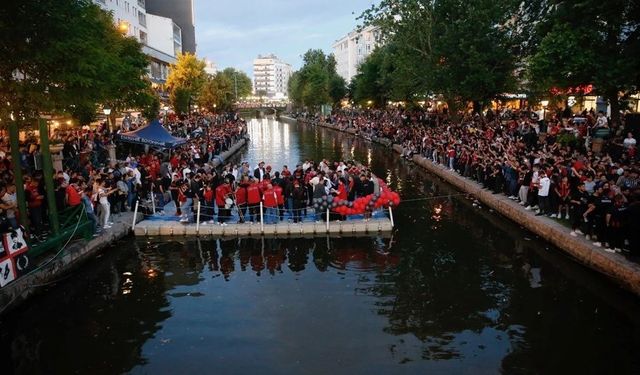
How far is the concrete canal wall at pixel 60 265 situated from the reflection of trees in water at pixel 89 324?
0.26m

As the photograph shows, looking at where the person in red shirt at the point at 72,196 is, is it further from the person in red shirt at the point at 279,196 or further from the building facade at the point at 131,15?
the building facade at the point at 131,15

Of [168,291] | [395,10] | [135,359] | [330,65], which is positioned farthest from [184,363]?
[330,65]

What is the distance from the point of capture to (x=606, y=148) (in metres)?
20.2

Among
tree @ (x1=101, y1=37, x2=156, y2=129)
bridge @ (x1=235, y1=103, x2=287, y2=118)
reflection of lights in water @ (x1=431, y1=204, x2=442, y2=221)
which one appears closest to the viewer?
reflection of lights in water @ (x1=431, y1=204, x2=442, y2=221)

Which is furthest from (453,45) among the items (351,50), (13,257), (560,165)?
(351,50)

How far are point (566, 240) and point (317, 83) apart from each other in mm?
80727

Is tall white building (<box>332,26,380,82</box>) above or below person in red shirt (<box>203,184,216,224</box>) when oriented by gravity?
above

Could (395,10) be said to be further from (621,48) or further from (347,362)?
(347,362)

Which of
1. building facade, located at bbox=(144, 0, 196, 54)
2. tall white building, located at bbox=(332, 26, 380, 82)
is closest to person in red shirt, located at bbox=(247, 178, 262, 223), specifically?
building facade, located at bbox=(144, 0, 196, 54)

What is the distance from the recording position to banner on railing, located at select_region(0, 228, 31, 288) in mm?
10734

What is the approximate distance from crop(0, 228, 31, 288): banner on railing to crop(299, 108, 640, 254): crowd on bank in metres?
13.4

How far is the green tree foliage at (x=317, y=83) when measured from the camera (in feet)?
280

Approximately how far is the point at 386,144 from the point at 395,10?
12022 millimetres

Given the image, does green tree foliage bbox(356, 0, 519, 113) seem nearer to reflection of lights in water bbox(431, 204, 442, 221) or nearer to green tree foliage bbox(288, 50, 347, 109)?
reflection of lights in water bbox(431, 204, 442, 221)
